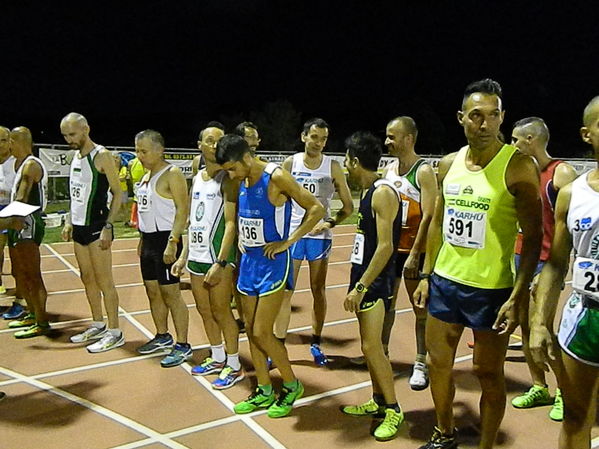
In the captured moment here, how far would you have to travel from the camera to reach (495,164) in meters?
2.73

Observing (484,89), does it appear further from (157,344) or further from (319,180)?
(157,344)

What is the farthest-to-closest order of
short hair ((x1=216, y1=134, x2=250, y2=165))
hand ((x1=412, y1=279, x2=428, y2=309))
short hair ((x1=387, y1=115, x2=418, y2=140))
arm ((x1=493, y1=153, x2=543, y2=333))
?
short hair ((x1=387, y1=115, x2=418, y2=140)), short hair ((x1=216, y1=134, x2=250, y2=165)), hand ((x1=412, y1=279, x2=428, y2=309)), arm ((x1=493, y1=153, x2=543, y2=333))

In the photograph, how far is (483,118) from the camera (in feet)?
8.99

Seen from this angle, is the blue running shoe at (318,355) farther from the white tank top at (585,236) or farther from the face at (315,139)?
the white tank top at (585,236)

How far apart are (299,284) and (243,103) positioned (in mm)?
42704

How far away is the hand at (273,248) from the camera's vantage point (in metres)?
3.63

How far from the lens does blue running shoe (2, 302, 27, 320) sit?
233 inches

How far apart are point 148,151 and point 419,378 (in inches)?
113

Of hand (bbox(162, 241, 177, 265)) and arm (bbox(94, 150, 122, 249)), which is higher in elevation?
arm (bbox(94, 150, 122, 249))

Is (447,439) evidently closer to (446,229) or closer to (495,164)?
(446,229)

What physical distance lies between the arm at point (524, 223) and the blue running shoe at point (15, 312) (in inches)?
205

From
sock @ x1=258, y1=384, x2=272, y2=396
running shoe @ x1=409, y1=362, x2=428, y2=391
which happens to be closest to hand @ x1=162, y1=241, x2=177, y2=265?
sock @ x1=258, y1=384, x2=272, y2=396

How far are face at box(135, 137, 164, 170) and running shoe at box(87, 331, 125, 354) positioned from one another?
5.66 feet

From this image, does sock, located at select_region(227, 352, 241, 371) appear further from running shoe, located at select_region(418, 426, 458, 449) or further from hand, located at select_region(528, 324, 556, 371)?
hand, located at select_region(528, 324, 556, 371)
